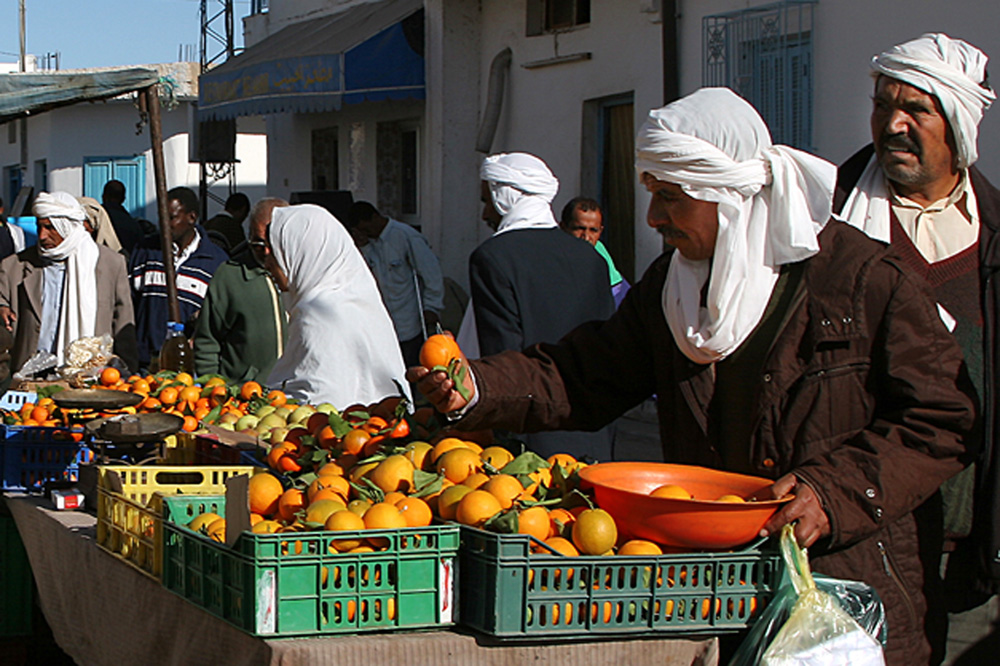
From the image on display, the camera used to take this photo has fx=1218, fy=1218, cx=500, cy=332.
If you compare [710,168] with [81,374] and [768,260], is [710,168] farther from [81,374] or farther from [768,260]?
[81,374]

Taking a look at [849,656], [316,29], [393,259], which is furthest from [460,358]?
[316,29]

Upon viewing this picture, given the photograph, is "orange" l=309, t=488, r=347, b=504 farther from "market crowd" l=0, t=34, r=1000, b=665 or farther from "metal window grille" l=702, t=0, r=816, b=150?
"metal window grille" l=702, t=0, r=816, b=150

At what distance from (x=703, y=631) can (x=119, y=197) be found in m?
10.5

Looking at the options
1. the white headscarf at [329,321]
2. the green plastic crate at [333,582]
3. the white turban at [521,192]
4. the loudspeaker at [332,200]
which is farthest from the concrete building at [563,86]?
the green plastic crate at [333,582]

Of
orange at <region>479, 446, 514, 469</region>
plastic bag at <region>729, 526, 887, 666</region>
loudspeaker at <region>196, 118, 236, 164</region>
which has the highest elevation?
loudspeaker at <region>196, 118, 236, 164</region>

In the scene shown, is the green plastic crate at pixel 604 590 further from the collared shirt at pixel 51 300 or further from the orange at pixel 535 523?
the collared shirt at pixel 51 300

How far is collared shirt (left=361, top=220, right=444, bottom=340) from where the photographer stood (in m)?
9.89

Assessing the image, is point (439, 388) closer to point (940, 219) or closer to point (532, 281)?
point (940, 219)

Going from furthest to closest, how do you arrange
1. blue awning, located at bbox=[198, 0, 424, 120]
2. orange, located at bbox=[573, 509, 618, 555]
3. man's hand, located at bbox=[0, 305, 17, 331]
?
blue awning, located at bbox=[198, 0, 424, 120] < man's hand, located at bbox=[0, 305, 17, 331] < orange, located at bbox=[573, 509, 618, 555]

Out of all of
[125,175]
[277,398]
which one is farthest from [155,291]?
[125,175]

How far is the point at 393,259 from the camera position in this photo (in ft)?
32.4

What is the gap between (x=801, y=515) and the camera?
91.3 inches

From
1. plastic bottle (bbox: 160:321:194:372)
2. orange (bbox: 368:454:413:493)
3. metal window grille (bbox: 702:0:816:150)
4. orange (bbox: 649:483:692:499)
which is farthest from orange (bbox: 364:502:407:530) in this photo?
metal window grille (bbox: 702:0:816:150)

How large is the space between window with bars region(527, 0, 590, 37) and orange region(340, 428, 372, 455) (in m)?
8.38
